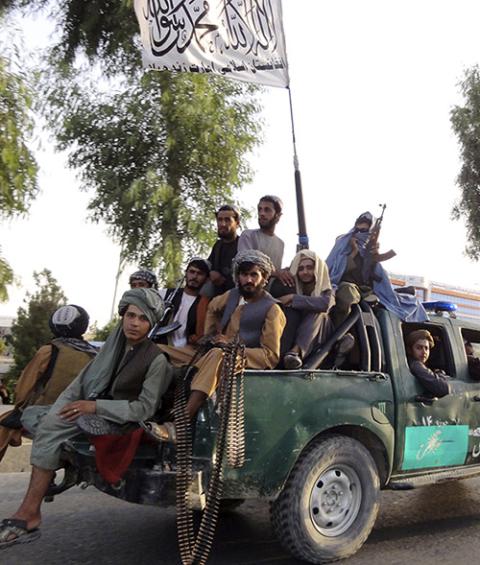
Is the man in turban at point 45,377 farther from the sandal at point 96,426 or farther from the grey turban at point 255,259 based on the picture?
the grey turban at point 255,259

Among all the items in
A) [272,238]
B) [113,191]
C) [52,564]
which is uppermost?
[113,191]

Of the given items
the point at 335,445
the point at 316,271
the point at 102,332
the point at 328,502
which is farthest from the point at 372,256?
the point at 102,332

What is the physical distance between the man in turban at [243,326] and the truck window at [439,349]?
1.40m

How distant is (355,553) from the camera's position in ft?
14.5

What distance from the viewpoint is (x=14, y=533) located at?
3.60m

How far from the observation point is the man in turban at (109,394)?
12.3 feet

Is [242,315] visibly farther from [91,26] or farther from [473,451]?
[91,26]

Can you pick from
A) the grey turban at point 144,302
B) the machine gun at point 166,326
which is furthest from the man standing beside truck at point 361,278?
the grey turban at point 144,302

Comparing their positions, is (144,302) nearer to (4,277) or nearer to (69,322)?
(69,322)

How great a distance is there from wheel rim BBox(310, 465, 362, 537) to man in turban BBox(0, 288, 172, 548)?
3.87 ft

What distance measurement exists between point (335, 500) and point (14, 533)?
199 centimetres

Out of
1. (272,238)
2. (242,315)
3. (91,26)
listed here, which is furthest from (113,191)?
(242,315)

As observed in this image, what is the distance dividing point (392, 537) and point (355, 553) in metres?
0.62

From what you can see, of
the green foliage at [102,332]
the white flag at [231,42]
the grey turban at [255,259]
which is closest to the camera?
the grey turban at [255,259]
